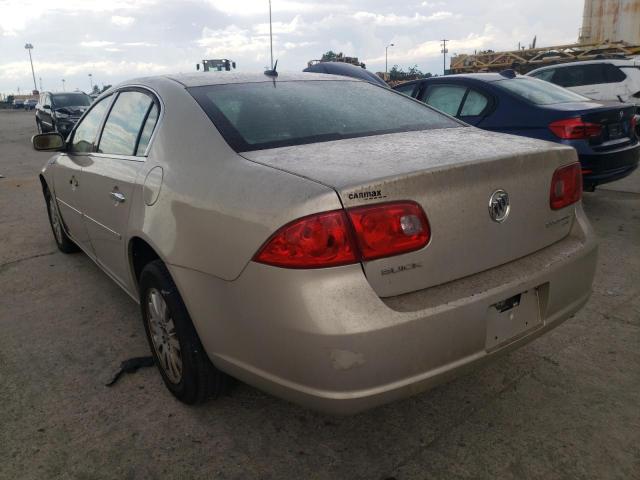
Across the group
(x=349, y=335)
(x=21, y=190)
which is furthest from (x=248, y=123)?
(x=21, y=190)

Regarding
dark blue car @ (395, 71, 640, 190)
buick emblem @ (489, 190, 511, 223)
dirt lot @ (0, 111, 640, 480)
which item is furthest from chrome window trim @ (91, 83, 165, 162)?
dark blue car @ (395, 71, 640, 190)

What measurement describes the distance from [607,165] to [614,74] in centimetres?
644

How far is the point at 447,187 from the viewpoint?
1823mm

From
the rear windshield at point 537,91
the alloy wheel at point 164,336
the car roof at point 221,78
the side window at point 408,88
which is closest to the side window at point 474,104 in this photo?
the rear windshield at point 537,91

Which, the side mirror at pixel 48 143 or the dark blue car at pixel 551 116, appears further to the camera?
the dark blue car at pixel 551 116

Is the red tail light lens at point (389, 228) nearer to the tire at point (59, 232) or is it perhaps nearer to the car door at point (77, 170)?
the car door at point (77, 170)

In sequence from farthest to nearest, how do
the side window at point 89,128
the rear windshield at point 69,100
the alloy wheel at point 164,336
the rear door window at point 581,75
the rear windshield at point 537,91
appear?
the rear windshield at point 69,100 < the rear door window at point 581,75 < the rear windshield at point 537,91 < the side window at point 89,128 < the alloy wheel at point 164,336

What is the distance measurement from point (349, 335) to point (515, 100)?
14.8ft

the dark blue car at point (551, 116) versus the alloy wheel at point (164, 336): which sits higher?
the dark blue car at point (551, 116)

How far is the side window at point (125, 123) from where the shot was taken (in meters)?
2.82

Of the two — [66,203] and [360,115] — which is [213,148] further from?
[66,203]

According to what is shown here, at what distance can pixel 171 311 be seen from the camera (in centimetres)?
228

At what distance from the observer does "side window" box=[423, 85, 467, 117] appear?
19.2 feet

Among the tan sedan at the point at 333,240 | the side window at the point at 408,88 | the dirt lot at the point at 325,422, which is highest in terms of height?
the side window at the point at 408,88
